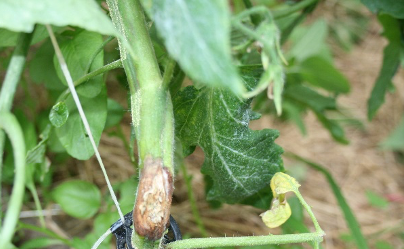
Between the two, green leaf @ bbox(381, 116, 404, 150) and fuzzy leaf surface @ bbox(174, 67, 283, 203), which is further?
green leaf @ bbox(381, 116, 404, 150)

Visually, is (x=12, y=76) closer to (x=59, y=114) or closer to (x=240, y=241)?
(x=59, y=114)

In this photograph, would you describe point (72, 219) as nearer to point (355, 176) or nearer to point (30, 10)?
point (30, 10)

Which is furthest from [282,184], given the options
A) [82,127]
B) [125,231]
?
[82,127]

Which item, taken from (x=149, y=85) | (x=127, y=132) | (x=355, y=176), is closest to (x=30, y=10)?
(x=149, y=85)

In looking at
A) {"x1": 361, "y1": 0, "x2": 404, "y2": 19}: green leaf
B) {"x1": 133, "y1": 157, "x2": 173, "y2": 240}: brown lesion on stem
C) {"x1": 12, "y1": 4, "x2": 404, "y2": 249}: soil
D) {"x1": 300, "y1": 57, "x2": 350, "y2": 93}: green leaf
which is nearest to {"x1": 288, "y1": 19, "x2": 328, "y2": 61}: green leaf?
{"x1": 12, "y1": 4, "x2": 404, "y2": 249}: soil

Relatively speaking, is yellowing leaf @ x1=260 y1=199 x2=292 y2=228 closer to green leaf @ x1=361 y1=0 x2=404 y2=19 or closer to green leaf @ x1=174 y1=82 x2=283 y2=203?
green leaf @ x1=174 y1=82 x2=283 y2=203

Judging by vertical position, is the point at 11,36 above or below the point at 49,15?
below
